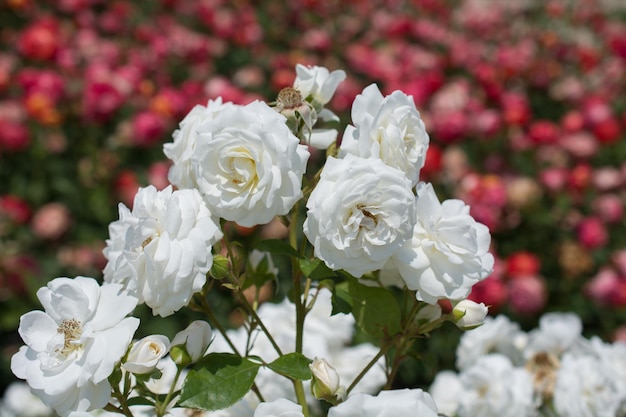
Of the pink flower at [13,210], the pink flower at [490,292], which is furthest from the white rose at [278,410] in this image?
the pink flower at [13,210]

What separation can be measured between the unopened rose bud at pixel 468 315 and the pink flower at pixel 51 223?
1.85 meters

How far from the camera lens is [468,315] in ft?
2.50

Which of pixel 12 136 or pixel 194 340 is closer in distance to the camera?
pixel 194 340

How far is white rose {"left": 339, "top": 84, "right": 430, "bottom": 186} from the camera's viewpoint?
712mm

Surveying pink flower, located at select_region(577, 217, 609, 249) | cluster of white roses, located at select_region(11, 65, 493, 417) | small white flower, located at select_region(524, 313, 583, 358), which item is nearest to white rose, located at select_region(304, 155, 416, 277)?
cluster of white roses, located at select_region(11, 65, 493, 417)

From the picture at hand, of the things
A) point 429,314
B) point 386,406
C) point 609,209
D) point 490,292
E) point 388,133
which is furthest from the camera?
point 609,209

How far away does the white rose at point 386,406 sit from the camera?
607mm

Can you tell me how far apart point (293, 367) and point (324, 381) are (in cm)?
4

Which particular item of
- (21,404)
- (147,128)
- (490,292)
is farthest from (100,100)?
(490,292)

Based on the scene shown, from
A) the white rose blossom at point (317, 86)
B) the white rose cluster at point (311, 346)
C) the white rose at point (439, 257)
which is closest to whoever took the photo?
the white rose at point (439, 257)

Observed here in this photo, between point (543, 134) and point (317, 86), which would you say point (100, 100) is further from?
point (317, 86)

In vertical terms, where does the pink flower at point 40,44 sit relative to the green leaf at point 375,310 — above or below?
below

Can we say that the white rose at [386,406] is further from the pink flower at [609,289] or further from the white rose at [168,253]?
the pink flower at [609,289]

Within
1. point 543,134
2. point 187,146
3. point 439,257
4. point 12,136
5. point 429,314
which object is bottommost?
point 543,134
